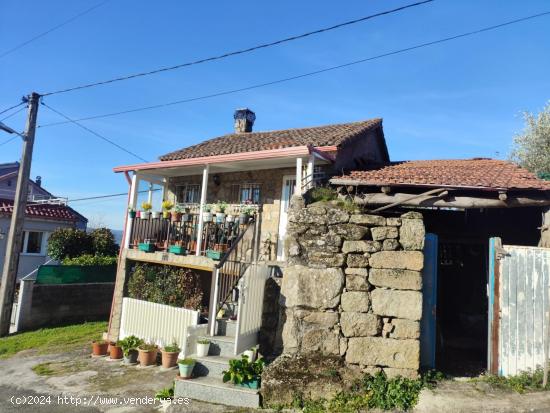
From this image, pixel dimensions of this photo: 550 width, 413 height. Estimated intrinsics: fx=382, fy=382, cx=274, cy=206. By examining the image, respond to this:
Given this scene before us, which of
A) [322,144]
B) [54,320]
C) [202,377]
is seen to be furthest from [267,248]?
[54,320]

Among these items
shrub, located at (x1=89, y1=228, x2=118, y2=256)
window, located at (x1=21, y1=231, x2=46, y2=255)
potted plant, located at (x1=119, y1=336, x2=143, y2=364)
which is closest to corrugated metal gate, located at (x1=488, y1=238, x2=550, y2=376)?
potted plant, located at (x1=119, y1=336, x2=143, y2=364)

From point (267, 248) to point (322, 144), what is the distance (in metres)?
2.65

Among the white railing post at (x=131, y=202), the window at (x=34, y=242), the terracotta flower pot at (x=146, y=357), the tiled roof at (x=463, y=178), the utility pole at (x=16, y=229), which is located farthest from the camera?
the window at (x=34, y=242)

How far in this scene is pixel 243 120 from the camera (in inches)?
559

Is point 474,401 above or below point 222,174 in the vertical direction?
below

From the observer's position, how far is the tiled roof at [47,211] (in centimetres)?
1636

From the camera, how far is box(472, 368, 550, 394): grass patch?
4863 mm

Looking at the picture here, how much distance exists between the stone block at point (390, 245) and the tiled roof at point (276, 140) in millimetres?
3462

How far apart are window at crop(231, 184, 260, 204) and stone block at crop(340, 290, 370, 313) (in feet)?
15.3

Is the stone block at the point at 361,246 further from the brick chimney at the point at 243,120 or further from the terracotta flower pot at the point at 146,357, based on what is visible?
the brick chimney at the point at 243,120

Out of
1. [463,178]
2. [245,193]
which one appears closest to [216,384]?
[245,193]

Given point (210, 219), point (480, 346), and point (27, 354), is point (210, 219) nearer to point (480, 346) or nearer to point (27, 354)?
point (27, 354)

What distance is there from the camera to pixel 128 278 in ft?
31.5

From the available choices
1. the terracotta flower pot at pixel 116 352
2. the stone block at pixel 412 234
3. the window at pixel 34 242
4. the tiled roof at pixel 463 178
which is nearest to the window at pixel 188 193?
the terracotta flower pot at pixel 116 352
